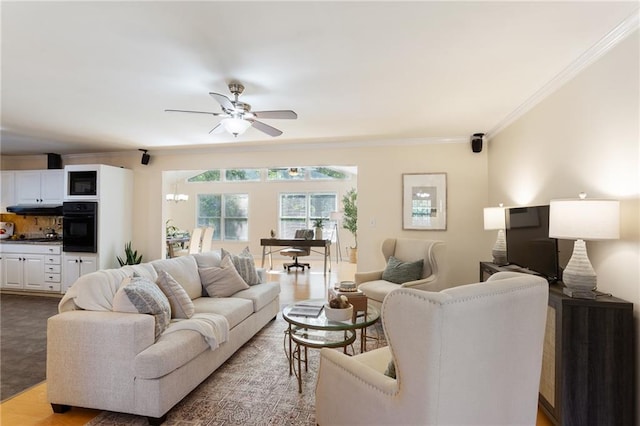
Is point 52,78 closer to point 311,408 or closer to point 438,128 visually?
point 311,408

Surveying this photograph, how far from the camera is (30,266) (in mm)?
5488

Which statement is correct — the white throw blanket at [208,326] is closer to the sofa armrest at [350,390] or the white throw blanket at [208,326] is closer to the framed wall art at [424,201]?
the sofa armrest at [350,390]

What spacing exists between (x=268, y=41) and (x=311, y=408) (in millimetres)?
2406

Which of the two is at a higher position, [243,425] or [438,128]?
[438,128]

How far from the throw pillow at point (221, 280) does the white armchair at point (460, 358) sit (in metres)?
2.24

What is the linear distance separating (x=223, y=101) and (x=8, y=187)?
5.76 m

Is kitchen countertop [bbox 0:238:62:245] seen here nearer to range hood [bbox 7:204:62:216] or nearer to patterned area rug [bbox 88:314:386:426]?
range hood [bbox 7:204:62:216]

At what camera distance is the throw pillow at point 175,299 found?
8.74 feet

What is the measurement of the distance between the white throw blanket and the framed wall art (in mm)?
3036

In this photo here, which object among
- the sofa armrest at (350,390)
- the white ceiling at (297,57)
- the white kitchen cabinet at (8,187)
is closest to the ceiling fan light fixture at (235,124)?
the white ceiling at (297,57)

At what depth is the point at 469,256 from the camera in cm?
468

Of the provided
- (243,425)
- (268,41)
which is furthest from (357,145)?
(243,425)

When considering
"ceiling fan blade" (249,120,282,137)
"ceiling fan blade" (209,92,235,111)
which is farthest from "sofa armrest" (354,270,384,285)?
"ceiling fan blade" (209,92,235,111)

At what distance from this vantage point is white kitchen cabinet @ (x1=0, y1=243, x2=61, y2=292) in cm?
541
